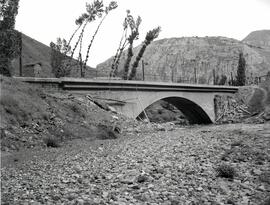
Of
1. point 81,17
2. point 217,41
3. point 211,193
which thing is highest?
point 217,41

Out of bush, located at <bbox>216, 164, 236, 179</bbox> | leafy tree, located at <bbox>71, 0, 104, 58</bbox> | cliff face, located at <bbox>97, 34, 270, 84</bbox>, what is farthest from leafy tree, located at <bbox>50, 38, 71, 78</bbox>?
cliff face, located at <bbox>97, 34, 270, 84</bbox>

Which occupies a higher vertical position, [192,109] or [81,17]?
[81,17]

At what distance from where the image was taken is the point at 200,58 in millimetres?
157625

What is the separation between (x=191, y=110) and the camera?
49.2 m

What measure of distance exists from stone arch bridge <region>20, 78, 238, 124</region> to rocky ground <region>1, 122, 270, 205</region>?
11827mm

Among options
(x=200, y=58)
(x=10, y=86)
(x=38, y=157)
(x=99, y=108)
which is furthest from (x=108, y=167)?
(x=200, y=58)

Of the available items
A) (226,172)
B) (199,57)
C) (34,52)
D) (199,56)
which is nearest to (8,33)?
(226,172)

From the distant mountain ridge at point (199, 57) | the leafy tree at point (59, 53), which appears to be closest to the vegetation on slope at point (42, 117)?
the leafy tree at point (59, 53)

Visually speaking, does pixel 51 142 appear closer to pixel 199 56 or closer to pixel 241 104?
pixel 241 104

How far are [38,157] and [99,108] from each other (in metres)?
13.0

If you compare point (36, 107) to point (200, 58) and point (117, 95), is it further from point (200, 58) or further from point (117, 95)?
point (200, 58)

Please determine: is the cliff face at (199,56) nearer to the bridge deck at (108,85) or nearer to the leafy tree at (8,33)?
the bridge deck at (108,85)

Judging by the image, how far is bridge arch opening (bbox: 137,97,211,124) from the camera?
44.5m

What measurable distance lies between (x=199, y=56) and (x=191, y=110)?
113912mm
